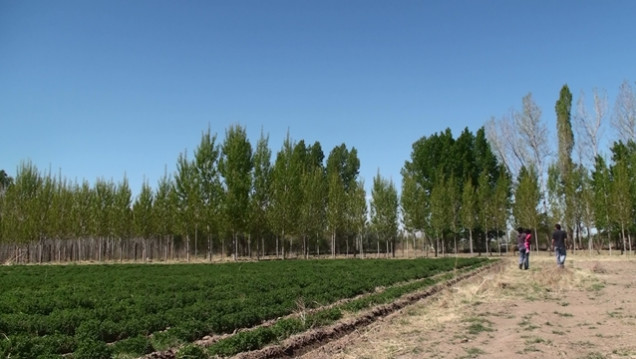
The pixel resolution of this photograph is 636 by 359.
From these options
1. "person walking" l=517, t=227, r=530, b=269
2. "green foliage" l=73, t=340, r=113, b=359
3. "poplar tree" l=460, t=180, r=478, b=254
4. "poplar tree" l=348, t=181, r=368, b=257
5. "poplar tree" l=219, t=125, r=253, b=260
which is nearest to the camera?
"green foliage" l=73, t=340, r=113, b=359

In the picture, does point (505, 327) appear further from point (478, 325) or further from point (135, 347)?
point (135, 347)

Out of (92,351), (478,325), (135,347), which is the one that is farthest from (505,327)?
(92,351)

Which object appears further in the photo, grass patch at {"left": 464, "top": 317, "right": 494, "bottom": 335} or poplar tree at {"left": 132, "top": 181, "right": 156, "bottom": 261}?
poplar tree at {"left": 132, "top": 181, "right": 156, "bottom": 261}

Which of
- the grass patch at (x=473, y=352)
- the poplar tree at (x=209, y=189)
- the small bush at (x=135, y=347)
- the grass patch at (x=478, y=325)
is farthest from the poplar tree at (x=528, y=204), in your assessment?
the small bush at (x=135, y=347)

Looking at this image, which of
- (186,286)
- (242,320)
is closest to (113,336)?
(242,320)

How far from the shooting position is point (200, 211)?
39656 millimetres

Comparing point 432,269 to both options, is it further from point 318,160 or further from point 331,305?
point 318,160

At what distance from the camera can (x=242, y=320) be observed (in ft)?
30.1

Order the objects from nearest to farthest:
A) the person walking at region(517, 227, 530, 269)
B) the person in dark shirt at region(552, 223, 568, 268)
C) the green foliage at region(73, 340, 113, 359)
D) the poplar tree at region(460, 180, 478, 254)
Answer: the green foliage at region(73, 340, 113, 359) → the person in dark shirt at region(552, 223, 568, 268) → the person walking at region(517, 227, 530, 269) → the poplar tree at region(460, 180, 478, 254)

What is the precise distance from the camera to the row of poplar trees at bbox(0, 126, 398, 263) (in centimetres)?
3925

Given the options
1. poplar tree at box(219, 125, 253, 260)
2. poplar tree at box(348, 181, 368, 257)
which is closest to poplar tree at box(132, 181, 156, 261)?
poplar tree at box(219, 125, 253, 260)

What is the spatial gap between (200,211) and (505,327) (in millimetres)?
33208

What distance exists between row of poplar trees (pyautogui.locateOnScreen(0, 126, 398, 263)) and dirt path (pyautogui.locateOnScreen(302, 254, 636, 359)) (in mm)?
25967

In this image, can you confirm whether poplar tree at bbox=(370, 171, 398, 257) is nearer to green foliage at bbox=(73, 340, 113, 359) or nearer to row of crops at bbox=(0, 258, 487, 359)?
row of crops at bbox=(0, 258, 487, 359)
